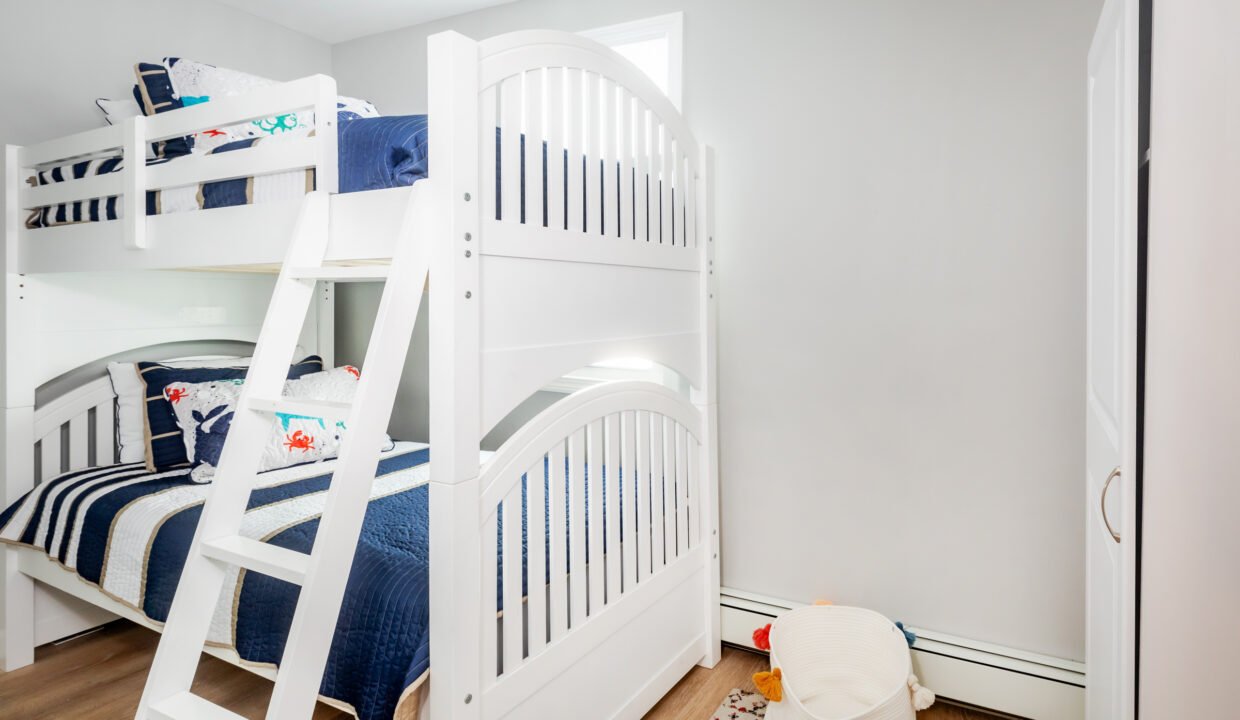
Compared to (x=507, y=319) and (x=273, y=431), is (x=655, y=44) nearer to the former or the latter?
(x=507, y=319)

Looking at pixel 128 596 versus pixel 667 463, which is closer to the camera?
pixel 128 596

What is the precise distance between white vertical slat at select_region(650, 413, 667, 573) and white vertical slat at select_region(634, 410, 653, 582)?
13 mm

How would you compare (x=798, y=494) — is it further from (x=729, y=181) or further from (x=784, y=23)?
(x=784, y=23)

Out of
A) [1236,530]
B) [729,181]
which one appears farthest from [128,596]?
[1236,530]

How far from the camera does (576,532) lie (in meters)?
1.71

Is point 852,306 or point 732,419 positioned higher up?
point 852,306

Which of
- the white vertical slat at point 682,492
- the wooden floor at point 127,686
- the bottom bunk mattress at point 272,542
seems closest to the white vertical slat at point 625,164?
the white vertical slat at point 682,492

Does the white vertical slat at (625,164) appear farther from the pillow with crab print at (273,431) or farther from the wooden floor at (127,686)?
the wooden floor at (127,686)

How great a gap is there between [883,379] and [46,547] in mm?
2643

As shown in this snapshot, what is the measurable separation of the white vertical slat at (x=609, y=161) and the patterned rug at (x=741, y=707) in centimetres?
140

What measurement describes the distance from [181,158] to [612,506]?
1.49 metres

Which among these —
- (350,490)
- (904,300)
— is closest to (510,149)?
(350,490)

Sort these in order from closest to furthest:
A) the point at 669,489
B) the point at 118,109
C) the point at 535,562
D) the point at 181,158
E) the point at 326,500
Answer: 1. the point at 326,500
2. the point at 535,562
3. the point at 181,158
4. the point at 669,489
5. the point at 118,109

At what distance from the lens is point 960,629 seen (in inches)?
83.6
